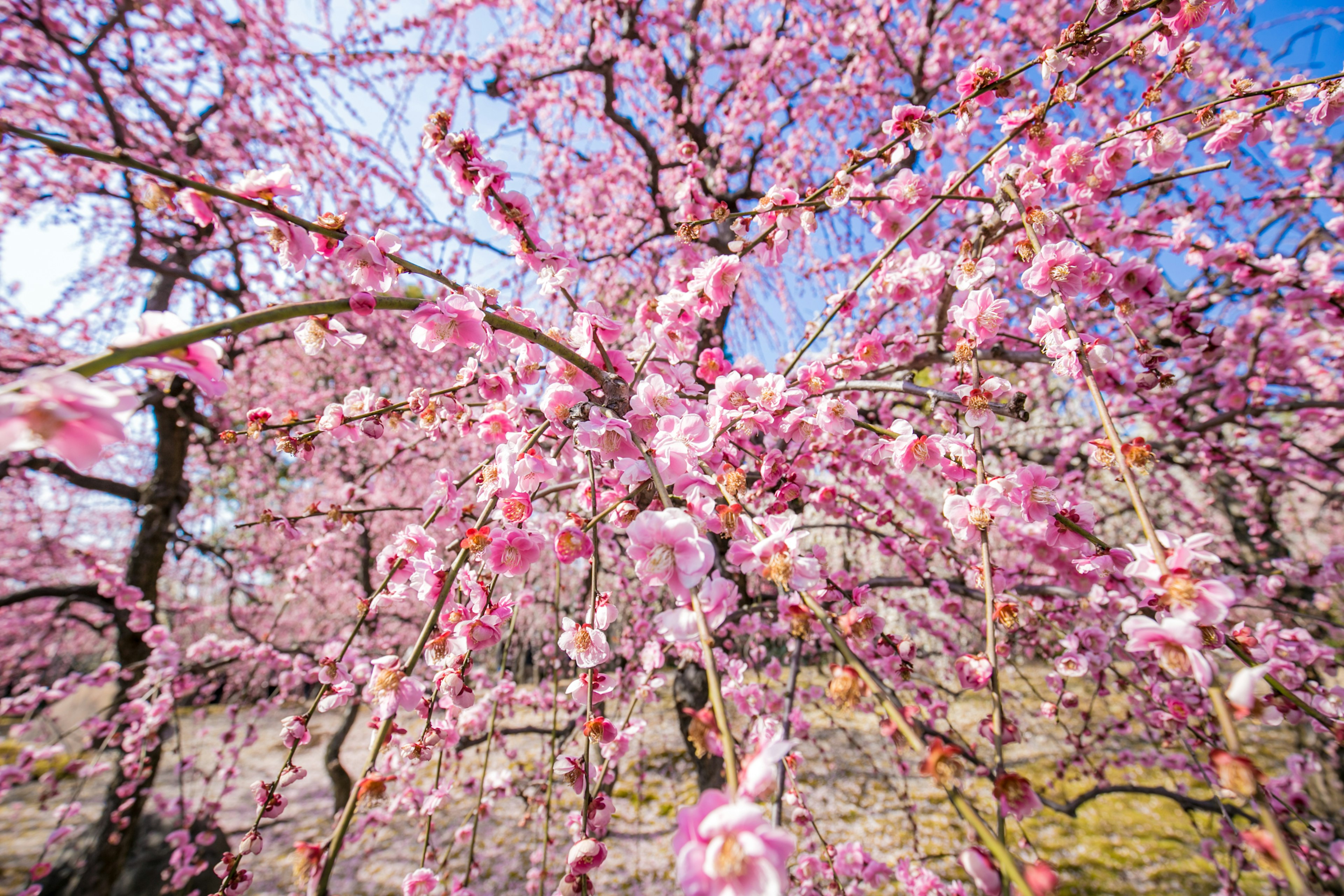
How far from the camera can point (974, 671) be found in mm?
1277

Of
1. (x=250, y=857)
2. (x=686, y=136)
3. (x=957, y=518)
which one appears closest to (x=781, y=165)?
(x=686, y=136)

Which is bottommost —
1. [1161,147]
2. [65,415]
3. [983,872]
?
[983,872]

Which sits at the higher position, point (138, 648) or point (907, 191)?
point (907, 191)

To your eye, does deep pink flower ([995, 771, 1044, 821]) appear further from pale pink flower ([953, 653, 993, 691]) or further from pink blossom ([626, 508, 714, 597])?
pink blossom ([626, 508, 714, 597])

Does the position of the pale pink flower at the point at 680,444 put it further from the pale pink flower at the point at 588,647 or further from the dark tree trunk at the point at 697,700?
the dark tree trunk at the point at 697,700

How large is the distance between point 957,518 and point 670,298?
1162mm

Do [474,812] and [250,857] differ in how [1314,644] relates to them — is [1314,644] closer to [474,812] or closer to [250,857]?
[474,812]

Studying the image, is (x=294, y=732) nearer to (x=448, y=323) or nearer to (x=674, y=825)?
(x=448, y=323)

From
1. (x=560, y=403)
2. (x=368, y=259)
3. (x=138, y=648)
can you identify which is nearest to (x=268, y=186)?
(x=368, y=259)

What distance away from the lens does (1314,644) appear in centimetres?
254

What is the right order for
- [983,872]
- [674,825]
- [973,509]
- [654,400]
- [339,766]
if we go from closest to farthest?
[983,872], [973,509], [654,400], [339,766], [674,825]

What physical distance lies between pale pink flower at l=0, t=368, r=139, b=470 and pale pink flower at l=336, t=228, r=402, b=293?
0.65m

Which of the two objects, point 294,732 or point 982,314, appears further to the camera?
point 982,314

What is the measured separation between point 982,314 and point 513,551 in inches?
65.3
